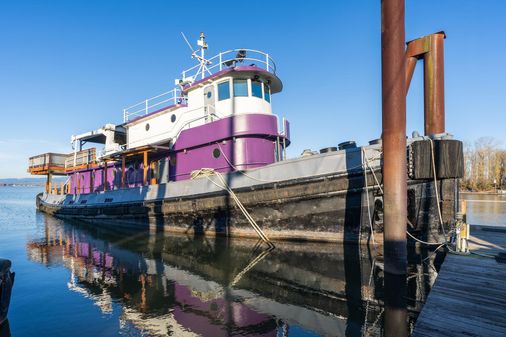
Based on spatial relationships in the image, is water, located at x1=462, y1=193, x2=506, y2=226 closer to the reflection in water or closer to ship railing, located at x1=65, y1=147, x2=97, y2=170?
the reflection in water

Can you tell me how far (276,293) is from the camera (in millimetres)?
5535

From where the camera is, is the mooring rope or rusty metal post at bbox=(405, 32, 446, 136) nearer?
rusty metal post at bbox=(405, 32, 446, 136)

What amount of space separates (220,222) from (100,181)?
39.5ft

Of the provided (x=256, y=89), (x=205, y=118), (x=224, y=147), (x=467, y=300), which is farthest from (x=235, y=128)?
(x=467, y=300)

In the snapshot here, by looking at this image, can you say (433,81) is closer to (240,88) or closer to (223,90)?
(240,88)

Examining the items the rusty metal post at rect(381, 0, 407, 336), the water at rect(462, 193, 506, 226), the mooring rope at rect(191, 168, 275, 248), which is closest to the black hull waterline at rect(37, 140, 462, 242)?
the mooring rope at rect(191, 168, 275, 248)

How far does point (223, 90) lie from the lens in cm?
1189

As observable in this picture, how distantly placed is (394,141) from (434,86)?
397 centimetres

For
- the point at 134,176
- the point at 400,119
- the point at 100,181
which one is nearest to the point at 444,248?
the point at 400,119

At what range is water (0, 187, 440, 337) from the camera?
4.30 meters

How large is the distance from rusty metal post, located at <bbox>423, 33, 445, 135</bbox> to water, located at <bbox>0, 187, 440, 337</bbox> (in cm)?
346

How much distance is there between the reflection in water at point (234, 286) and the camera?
4.31 m

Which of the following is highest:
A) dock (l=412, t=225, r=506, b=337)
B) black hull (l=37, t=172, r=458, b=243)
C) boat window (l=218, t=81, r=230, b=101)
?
boat window (l=218, t=81, r=230, b=101)

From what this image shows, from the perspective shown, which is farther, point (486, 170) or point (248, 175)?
point (486, 170)
